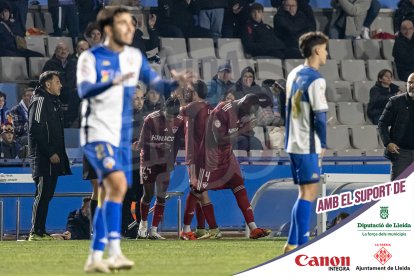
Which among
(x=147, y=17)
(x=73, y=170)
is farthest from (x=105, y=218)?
(x=147, y=17)

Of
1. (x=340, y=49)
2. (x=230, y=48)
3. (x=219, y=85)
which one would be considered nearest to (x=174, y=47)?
(x=230, y=48)

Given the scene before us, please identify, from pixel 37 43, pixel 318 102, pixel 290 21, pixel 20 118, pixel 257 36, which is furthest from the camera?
pixel 290 21

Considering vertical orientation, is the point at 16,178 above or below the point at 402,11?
below

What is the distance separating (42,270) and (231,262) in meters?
2.04

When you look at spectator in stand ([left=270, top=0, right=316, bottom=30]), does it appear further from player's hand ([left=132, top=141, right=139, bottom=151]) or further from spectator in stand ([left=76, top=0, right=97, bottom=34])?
player's hand ([left=132, top=141, right=139, bottom=151])

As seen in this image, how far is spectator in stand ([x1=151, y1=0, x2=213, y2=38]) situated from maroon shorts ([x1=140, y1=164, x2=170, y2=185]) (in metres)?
6.07

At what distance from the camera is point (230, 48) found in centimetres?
2431

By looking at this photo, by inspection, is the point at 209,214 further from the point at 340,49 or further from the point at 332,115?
the point at 340,49

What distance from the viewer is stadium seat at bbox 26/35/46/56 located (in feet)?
75.7

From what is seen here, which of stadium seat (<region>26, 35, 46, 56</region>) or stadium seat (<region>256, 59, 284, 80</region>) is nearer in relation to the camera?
stadium seat (<region>26, 35, 46, 56</region>)

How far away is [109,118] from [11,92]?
11098 millimetres

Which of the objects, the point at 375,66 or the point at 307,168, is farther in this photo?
the point at 375,66

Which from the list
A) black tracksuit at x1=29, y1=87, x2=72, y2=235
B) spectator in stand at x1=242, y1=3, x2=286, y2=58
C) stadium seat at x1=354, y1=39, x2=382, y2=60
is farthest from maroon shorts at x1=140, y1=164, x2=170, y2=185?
stadium seat at x1=354, y1=39, x2=382, y2=60

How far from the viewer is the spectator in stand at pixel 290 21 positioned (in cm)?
2491
